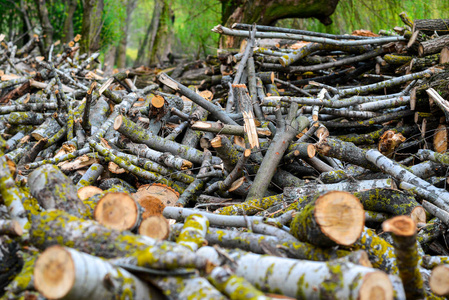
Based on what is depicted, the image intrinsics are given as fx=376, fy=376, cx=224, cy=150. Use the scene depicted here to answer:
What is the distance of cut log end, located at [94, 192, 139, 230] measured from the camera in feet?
7.97

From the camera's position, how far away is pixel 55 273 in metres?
1.69

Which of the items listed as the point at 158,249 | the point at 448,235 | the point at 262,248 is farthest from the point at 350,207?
the point at 448,235

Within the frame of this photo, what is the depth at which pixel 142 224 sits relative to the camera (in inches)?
97.4

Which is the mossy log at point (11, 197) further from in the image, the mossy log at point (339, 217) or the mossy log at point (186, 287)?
the mossy log at point (339, 217)

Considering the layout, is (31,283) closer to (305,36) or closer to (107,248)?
(107,248)

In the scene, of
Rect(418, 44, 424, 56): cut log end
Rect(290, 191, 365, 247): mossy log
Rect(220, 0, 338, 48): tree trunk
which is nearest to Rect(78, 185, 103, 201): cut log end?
Rect(290, 191, 365, 247): mossy log

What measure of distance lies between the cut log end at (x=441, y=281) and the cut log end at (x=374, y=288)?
1.20 feet

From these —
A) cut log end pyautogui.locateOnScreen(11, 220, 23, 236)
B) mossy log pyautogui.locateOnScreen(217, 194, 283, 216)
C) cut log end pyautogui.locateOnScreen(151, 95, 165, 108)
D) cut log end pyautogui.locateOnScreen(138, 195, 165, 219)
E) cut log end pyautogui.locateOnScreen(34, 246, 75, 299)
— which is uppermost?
cut log end pyautogui.locateOnScreen(151, 95, 165, 108)

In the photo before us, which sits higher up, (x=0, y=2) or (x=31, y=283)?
(x=0, y=2)

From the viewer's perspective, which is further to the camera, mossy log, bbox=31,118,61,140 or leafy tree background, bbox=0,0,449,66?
leafy tree background, bbox=0,0,449,66

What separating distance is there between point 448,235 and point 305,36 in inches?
164

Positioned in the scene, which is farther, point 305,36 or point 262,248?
point 305,36

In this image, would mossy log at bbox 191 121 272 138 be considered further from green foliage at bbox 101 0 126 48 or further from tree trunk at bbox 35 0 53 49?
green foliage at bbox 101 0 126 48

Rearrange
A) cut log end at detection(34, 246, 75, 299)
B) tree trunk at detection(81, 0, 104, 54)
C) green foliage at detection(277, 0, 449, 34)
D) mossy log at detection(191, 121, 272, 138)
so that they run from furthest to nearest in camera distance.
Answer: tree trunk at detection(81, 0, 104, 54)
green foliage at detection(277, 0, 449, 34)
mossy log at detection(191, 121, 272, 138)
cut log end at detection(34, 246, 75, 299)
